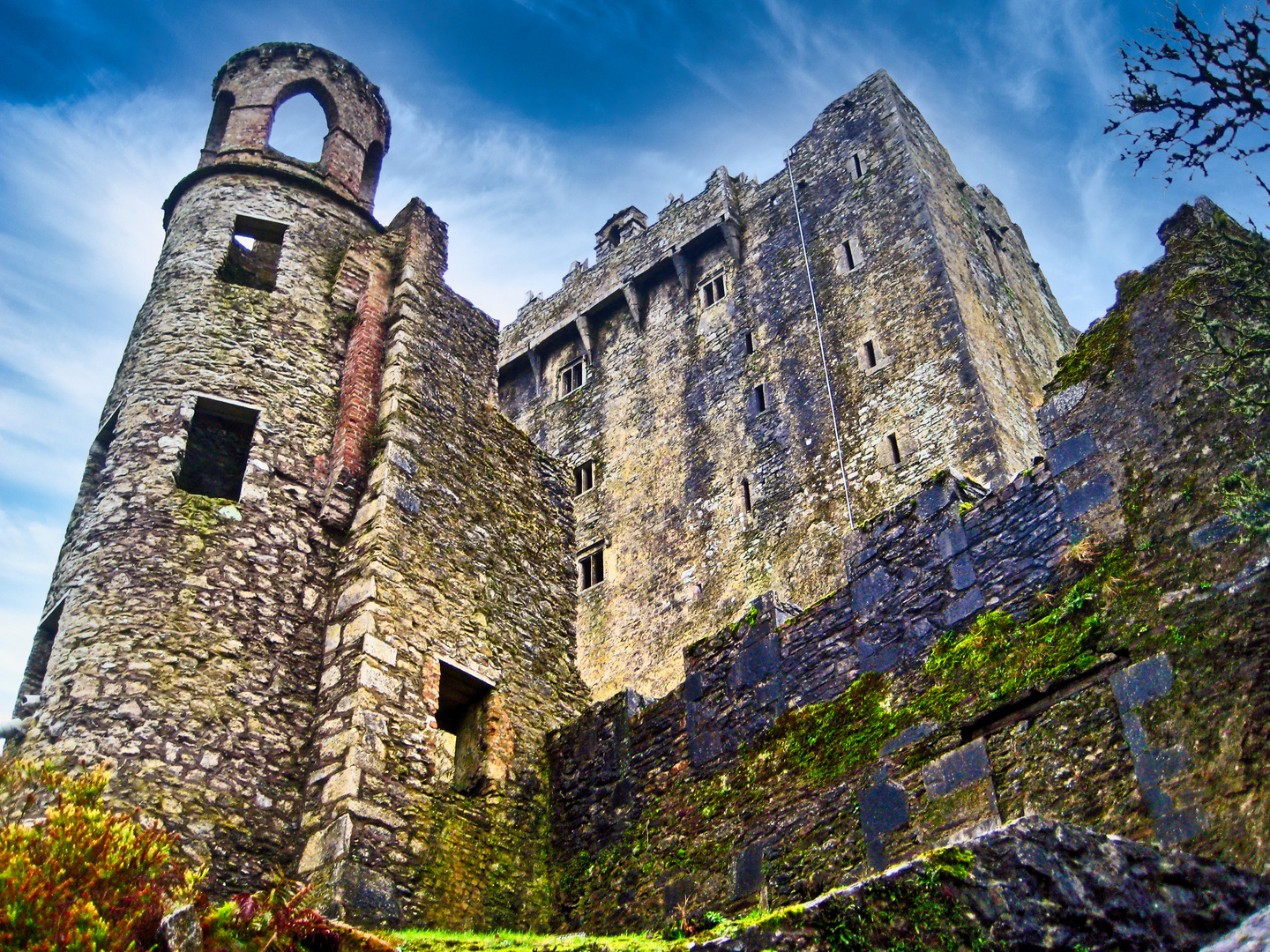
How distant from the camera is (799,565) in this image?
20625 millimetres

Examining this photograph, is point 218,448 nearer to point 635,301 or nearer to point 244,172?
point 244,172

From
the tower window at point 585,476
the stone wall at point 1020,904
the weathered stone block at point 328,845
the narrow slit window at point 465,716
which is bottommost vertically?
the stone wall at point 1020,904

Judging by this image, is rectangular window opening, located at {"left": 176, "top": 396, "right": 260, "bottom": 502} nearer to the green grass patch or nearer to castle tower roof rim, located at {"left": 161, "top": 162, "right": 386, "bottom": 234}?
castle tower roof rim, located at {"left": 161, "top": 162, "right": 386, "bottom": 234}

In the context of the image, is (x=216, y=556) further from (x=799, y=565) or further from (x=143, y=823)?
(x=799, y=565)

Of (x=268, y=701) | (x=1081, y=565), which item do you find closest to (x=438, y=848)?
(x=268, y=701)

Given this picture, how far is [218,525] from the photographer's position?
941cm

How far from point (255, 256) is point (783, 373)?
Result: 549 inches

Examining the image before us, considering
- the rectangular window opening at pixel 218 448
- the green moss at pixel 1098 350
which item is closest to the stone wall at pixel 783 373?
the green moss at pixel 1098 350

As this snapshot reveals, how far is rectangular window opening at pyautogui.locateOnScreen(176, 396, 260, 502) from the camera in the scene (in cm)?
1020

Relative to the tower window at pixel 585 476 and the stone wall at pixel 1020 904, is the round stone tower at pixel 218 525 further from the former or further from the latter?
the tower window at pixel 585 476

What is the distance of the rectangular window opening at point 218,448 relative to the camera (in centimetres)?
1020

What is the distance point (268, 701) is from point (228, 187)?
20.9ft

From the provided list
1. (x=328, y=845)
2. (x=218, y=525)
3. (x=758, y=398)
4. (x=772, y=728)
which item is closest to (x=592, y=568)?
(x=758, y=398)

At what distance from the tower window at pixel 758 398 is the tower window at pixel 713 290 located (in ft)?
12.6
